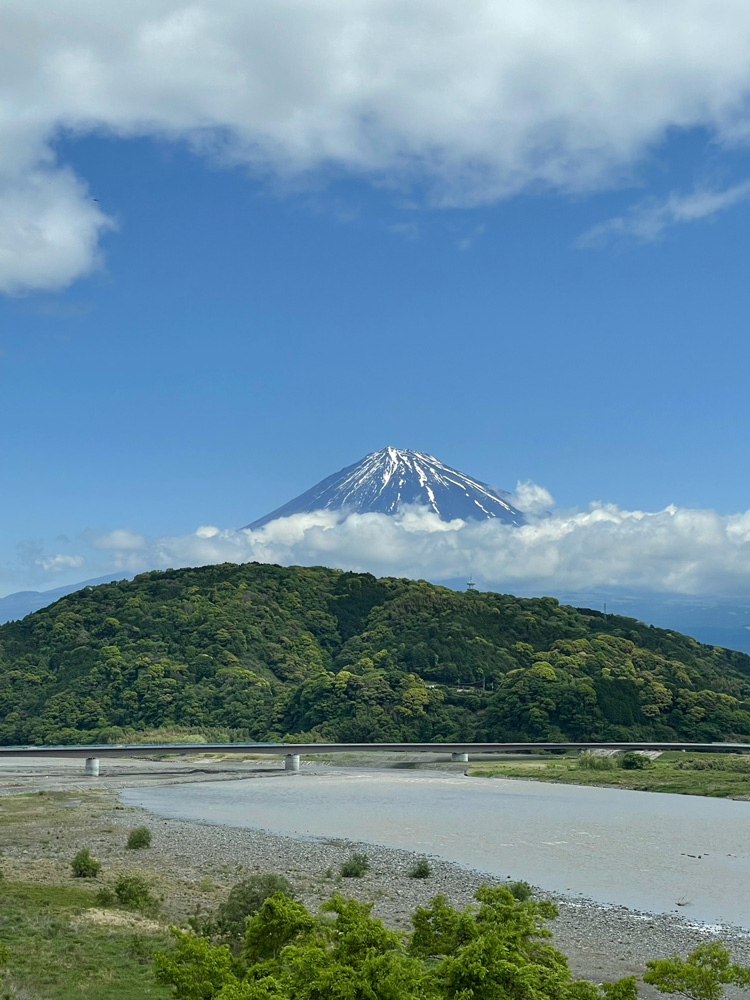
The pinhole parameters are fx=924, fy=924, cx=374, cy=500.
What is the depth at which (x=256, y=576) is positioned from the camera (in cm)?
14050

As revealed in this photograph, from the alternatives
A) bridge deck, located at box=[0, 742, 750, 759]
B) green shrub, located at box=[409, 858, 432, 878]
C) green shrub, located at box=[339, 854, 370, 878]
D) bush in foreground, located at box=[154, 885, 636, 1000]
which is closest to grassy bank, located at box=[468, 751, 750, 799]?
bridge deck, located at box=[0, 742, 750, 759]

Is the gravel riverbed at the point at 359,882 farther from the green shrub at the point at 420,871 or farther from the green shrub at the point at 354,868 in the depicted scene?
the green shrub at the point at 354,868

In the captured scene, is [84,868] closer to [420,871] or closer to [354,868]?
[354,868]

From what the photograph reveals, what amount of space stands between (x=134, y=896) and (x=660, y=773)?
177ft

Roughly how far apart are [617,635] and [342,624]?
39.1 metres

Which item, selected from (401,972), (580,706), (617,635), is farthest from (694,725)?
(401,972)

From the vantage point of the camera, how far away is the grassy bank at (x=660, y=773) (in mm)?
60188

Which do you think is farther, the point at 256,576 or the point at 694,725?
the point at 256,576

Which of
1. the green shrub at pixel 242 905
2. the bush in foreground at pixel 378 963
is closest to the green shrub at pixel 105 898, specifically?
the green shrub at pixel 242 905

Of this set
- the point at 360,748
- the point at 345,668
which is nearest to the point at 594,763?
the point at 360,748

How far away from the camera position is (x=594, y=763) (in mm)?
73688

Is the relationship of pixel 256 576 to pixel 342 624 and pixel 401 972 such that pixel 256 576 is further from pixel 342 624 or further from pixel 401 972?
pixel 401 972

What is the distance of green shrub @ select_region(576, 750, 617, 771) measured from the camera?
238ft

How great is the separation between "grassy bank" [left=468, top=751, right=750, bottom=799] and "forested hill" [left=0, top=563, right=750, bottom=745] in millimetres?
15219
